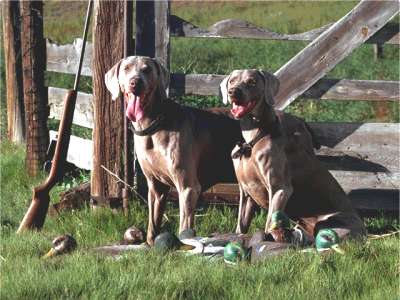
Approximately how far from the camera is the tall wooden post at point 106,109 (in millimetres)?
7344

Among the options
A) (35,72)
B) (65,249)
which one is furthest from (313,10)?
(65,249)

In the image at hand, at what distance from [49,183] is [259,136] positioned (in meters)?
1.86

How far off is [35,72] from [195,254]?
440cm

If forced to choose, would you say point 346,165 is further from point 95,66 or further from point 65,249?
point 65,249

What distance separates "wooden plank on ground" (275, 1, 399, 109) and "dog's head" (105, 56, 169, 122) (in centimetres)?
137

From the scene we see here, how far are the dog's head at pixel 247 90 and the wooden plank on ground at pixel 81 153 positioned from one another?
3118 millimetres

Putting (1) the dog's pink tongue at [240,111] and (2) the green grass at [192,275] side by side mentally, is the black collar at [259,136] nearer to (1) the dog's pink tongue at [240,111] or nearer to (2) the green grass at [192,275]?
(1) the dog's pink tongue at [240,111]

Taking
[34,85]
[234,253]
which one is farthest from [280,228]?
[34,85]

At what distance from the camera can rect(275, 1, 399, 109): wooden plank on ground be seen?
7234 millimetres

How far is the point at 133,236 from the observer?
638 centimetres

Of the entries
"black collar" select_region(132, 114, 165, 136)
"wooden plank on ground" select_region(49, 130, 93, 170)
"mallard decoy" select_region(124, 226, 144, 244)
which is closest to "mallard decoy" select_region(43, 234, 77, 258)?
"mallard decoy" select_region(124, 226, 144, 244)

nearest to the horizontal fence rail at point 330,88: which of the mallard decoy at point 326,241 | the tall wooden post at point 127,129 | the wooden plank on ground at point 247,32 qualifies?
the wooden plank on ground at point 247,32

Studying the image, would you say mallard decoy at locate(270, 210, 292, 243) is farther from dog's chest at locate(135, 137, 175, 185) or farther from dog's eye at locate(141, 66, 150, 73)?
dog's eye at locate(141, 66, 150, 73)

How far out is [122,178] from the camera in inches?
295
